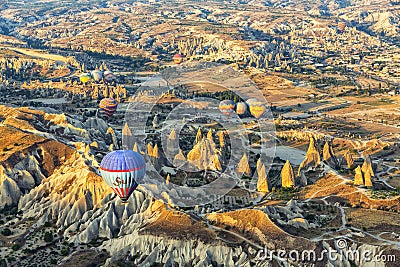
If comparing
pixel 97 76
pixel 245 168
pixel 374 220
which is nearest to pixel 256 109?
pixel 245 168

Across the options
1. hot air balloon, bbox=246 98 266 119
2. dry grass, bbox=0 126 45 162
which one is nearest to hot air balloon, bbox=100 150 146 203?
dry grass, bbox=0 126 45 162

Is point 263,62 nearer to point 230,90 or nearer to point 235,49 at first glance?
point 235,49

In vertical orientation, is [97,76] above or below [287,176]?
below

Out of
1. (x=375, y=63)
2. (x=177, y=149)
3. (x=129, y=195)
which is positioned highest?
(x=129, y=195)

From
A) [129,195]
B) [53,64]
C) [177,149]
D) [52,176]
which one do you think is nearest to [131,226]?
[129,195]

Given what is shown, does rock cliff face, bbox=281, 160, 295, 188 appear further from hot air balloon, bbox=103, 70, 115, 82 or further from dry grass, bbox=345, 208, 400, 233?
hot air balloon, bbox=103, 70, 115, 82

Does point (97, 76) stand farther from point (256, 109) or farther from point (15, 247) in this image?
point (15, 247)

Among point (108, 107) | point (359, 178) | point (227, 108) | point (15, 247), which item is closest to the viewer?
point (15, 247)

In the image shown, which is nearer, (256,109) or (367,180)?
(367,180)

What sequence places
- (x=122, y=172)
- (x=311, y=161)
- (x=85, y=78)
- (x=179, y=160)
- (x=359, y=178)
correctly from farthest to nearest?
(x=85, y=78) < (x=179, y=160) < (x=311, y=161) < (x=359, y=178) < (x=122, y=172)
